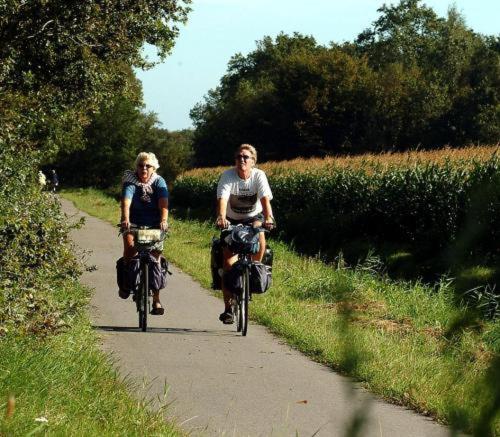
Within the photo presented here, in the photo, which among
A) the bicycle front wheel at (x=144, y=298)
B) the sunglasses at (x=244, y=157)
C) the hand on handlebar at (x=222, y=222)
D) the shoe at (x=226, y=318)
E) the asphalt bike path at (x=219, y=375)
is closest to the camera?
the asphalt bike path at (x=219, y=375)

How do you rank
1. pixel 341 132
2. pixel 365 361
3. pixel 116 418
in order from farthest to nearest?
pixel 341 132 → pixel 116 418 → pixel 365 361

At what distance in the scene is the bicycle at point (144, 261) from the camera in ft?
32.7

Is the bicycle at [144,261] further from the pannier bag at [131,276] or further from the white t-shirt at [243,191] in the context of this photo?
the white t-shirt at [243,191]

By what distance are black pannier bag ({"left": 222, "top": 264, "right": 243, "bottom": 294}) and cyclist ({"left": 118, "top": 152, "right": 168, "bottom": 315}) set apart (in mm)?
808

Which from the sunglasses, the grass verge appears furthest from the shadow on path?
the grass verge

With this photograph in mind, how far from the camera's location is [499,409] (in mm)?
1051

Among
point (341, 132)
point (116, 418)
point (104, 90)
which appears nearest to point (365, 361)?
point (116, 418)

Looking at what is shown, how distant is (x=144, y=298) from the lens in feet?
32.6

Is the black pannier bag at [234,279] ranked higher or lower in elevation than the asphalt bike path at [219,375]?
higher

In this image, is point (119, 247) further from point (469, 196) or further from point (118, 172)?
point (118, 172)

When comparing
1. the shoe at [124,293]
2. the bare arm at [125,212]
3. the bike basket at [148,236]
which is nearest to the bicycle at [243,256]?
the bike basket at [148,236]

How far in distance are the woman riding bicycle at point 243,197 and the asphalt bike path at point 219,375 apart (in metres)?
0.80

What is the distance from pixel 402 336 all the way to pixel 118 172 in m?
68.8

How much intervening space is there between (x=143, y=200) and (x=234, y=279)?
1304 mm
